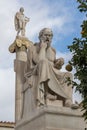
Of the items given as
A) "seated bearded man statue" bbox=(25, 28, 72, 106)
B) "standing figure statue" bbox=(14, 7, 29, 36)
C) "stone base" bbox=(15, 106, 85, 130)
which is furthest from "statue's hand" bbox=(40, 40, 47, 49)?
"standing figure statue" bbox=(14, 7, 29, 36)

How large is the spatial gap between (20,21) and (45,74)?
448 cm

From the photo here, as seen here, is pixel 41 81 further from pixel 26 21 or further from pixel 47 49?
pixel 26 21

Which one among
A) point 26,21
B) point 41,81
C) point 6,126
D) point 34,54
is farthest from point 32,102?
point 6,126

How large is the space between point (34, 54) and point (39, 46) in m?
0.39

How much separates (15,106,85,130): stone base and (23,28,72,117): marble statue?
0.32 metres

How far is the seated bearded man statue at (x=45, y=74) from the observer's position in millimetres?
12039

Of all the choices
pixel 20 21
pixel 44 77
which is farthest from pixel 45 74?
pixel 20 21

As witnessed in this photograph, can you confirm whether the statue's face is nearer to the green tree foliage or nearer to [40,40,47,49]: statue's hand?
[40,40,47,49]: statue's hand

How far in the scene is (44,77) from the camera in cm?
1205

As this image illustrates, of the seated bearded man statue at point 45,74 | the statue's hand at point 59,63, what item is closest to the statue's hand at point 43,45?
the seated bearded man statue at point 45,74

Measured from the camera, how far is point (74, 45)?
694 cm

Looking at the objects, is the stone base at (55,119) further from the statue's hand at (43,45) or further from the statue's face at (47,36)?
the statue's face at (47,36)

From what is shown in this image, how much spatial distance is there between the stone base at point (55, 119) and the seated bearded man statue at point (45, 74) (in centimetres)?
35

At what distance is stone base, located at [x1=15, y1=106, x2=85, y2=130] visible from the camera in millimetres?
11531
